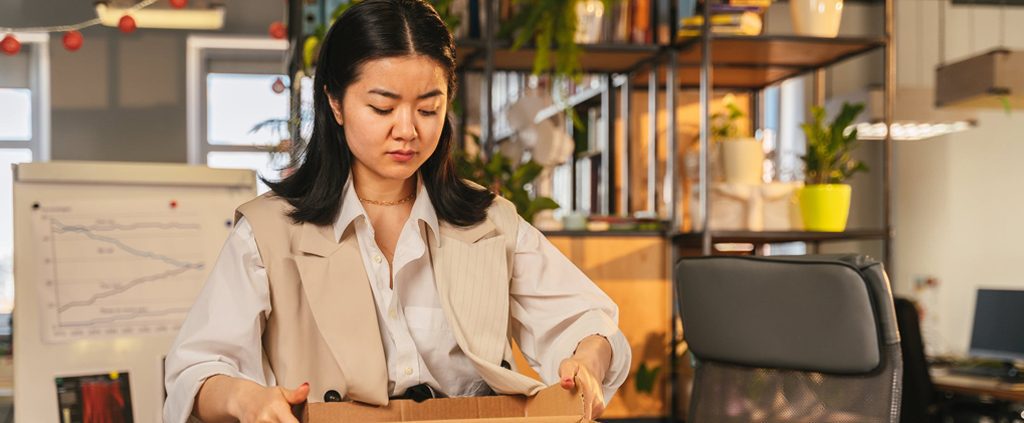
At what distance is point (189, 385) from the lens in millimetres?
1346

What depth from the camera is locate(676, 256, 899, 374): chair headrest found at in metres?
1.87

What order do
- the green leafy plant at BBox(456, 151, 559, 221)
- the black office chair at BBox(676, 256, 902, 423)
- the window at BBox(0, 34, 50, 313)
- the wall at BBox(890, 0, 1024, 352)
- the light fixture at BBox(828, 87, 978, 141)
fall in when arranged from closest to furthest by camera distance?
the black office chair at BBox(676, 256, 902, 423)
the green leafy plant at BBox(456, 151, 559, 221)
the light fixture at BBox(828, 87, 978, 141)
the wall at BBox(890, 0, 1024, 352)
the window at BBox(0, 34, 50, 313)

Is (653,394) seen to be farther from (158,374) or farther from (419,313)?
(419,313)

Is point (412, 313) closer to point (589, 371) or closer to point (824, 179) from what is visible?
point (589, 371)

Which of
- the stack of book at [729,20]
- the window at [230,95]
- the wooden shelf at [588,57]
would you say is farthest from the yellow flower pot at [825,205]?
the window at [230,95]

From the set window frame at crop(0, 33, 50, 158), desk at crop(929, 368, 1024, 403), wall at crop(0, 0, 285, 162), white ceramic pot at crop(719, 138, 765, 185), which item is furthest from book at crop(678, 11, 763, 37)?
window frame at crop(0, 33, 50, 158)

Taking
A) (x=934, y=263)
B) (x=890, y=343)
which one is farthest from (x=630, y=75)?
(x=934, y=263)

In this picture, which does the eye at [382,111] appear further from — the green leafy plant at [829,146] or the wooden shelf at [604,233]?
the green leafy plant at [829,146]

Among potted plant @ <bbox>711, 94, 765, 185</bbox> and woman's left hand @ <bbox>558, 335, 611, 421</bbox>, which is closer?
woman's left hand @ <bbox>558, 335, 611, 421</bbox>

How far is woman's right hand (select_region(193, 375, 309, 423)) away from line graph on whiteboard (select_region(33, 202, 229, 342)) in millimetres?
1344

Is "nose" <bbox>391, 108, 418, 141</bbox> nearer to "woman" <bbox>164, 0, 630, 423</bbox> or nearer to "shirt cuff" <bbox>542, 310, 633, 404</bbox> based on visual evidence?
"woman" <bbox>164, 0, 630, 423</bbox>

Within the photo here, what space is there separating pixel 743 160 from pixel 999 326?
6.50 ft

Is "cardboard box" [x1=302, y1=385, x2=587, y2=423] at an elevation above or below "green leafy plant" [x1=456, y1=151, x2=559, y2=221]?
below

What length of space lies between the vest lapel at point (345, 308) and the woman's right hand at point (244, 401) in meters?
0.14
